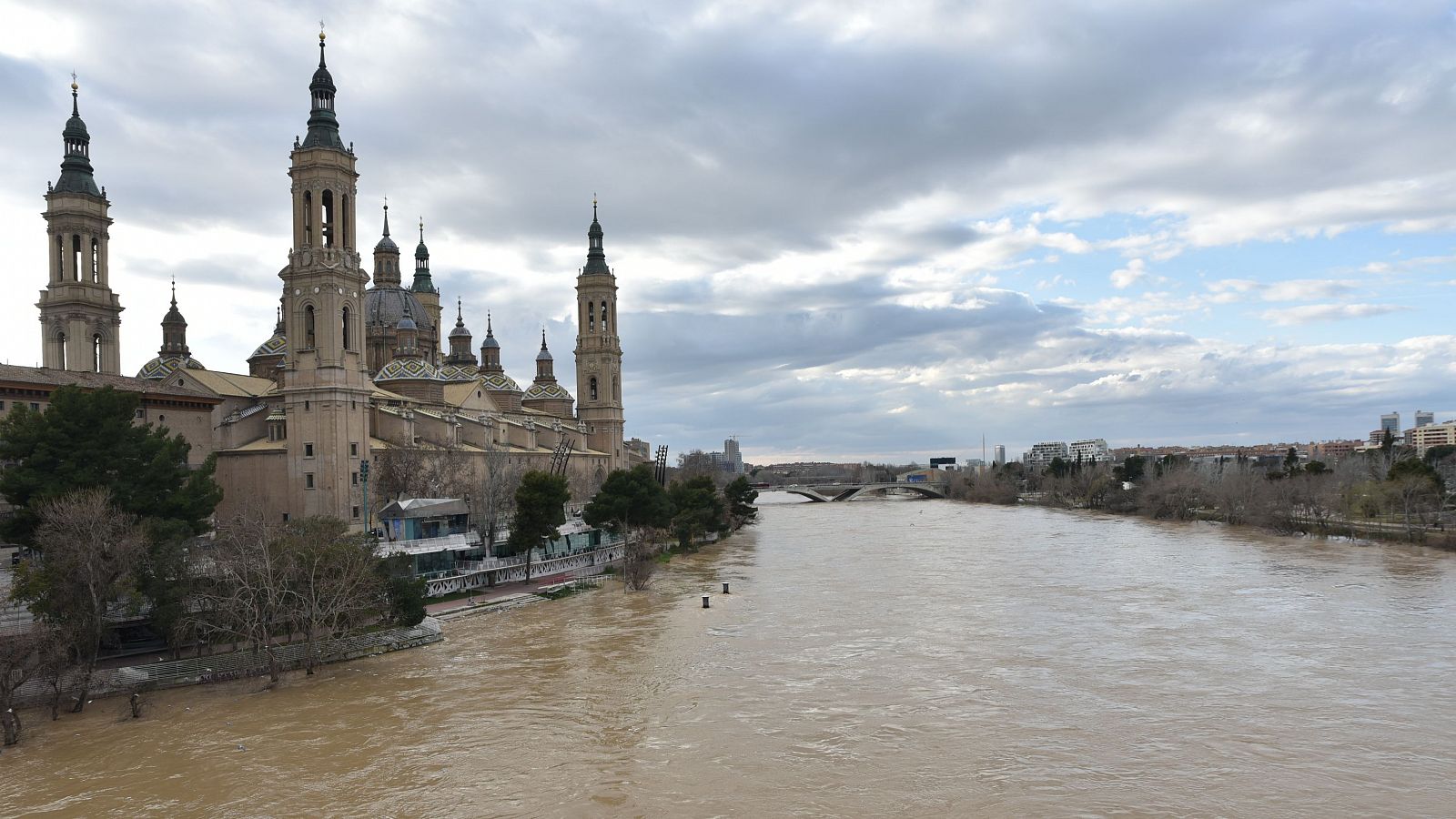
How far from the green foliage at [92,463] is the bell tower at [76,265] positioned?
2484 cm

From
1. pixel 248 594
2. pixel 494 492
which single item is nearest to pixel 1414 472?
pixel 494 492

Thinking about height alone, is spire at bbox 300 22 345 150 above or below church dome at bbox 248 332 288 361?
above

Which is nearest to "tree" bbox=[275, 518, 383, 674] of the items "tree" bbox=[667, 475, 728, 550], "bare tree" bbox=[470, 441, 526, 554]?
"bare tree" bbox=[470, 441, 526, 554]

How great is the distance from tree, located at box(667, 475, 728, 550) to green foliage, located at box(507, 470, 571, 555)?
14.0 metres

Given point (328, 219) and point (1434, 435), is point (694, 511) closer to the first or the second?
point (328, 219)

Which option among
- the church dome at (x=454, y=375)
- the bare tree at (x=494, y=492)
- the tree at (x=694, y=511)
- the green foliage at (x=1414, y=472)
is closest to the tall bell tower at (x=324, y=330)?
the bare tree at (x=494, y=492)

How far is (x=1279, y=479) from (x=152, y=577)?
77910 millimetres

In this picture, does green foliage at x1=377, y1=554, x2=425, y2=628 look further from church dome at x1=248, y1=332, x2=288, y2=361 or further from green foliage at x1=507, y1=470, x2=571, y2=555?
church dome at x1=248, y1=332, x2=288, y2=361

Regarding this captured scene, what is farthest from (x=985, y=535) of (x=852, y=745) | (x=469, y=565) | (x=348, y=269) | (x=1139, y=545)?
(x=852, y=745)

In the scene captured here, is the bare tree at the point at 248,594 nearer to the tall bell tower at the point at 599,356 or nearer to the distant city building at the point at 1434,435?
the tall bell tower at the point at 599,356

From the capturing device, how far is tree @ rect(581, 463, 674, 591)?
162 feet

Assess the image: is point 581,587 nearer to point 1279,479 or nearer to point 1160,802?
point 1160,802

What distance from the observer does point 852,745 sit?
1969 cm

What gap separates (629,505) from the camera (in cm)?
4991
